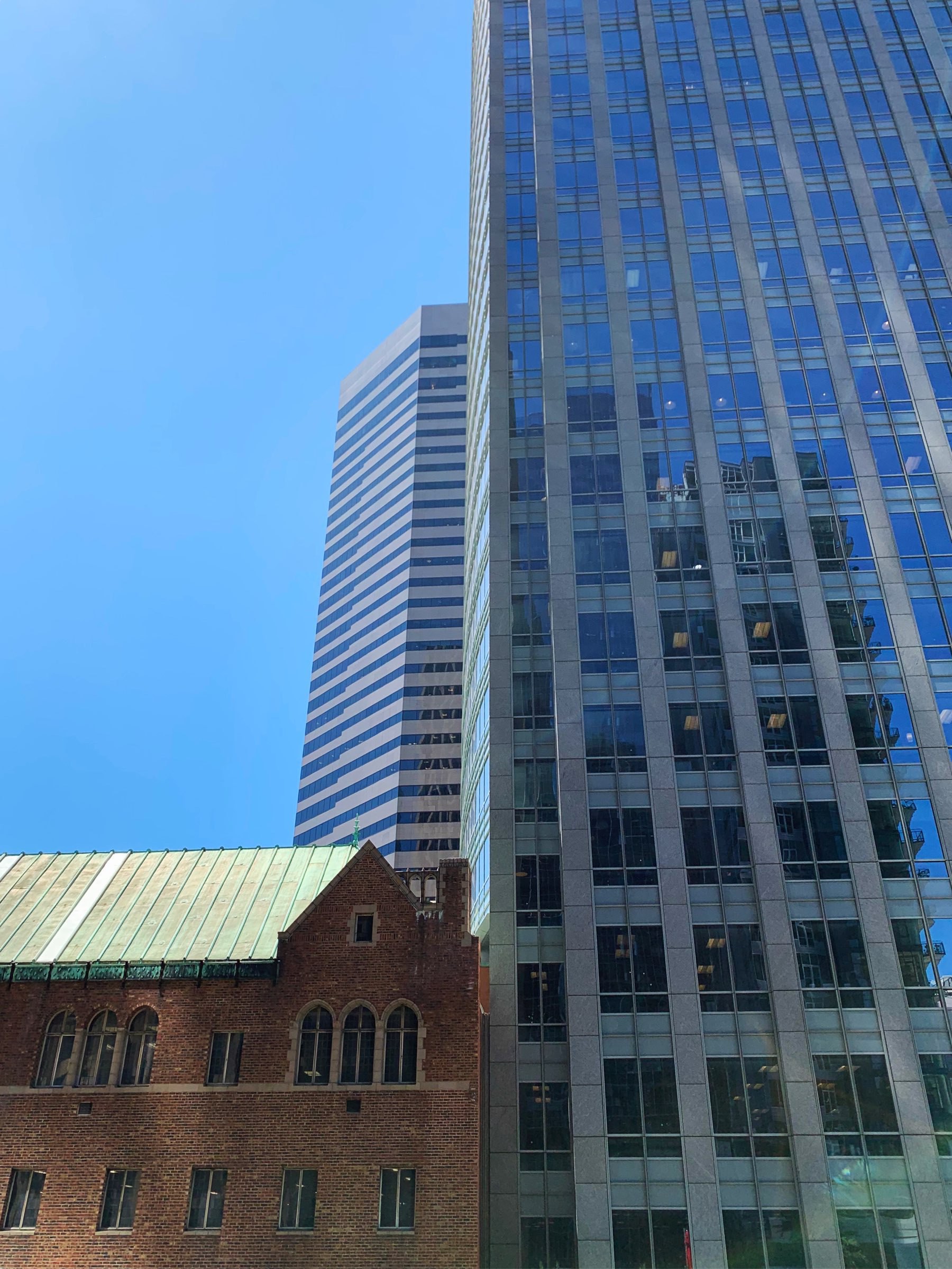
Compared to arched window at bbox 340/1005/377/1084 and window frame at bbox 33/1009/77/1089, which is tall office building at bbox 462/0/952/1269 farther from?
window frame at bbox 33/1009/77/1089

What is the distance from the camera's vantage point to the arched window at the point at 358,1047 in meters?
28.8

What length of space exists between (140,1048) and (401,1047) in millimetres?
8585

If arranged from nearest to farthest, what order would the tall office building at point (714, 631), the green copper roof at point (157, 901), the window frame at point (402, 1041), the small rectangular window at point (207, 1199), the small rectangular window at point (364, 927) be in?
the small rectangular window at point (207, 1199) → the window frame at point (402, 1041) → the small rectangular window at point (364, 927) → the green copper roof at point (157, 901) → the tall office building at point (714, 631)

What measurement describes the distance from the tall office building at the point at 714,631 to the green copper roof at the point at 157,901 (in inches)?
332

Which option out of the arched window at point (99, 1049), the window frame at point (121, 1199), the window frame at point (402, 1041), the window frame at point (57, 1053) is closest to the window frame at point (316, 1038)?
the window frame at point (402, 1041)

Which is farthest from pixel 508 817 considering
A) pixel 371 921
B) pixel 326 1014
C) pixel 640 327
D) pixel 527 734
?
pixel 640 327

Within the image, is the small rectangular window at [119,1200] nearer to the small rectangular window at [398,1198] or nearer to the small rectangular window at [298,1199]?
the small rectangular window at [298,1199]

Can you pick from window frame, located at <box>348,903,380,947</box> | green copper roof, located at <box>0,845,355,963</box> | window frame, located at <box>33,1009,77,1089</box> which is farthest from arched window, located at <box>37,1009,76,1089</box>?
window frame, located at <box>348,903,380,947</box>

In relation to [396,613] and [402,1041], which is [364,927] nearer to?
[402,1041]

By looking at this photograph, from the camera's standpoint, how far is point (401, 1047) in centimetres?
2914

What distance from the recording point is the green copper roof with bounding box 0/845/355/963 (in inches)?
1226

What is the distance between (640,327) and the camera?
152 feet

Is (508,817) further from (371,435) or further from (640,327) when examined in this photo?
(371,435)

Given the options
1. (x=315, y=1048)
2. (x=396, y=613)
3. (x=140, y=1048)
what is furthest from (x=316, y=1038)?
(x=396, y=613)
